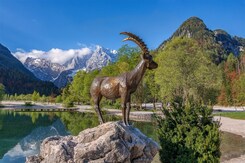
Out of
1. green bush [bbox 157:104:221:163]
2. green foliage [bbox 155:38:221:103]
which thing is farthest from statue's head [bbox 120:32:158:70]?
green foliage [bbox 155:38:221:103]

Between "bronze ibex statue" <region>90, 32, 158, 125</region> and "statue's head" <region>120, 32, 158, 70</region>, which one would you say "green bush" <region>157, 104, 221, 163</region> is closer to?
"bronze ibex statue" <region>90, 32, 158, 125</region>

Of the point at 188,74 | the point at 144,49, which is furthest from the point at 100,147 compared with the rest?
the point at 188,74

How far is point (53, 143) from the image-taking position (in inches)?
270

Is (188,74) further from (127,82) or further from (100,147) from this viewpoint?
(100,147)

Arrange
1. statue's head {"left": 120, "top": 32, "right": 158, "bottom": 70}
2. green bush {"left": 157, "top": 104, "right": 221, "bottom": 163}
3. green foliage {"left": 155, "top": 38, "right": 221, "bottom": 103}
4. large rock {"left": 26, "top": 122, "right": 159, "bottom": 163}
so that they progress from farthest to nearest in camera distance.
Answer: green foliage {"left": 155, "top": 38, "right": 221, "bottom": 103}, statue's head {"left": 120, "top": 32, "right": 158, "bottom": 70}, green bush {"left": 157, "top": 104, "right": 221, "bottom": 163}, large rock {"left": 26, "top": 122, "right": 159, "bottom": 163}

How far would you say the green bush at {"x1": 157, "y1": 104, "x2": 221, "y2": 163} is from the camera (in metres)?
7.27

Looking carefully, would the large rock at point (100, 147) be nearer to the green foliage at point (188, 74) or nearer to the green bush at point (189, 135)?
the green bush at point (189, 135)

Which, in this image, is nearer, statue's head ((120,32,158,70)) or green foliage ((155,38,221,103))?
statue's head ((120,32,158,70))

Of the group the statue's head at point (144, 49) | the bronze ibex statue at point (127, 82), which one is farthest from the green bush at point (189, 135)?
the statue's head at point (144, 49)

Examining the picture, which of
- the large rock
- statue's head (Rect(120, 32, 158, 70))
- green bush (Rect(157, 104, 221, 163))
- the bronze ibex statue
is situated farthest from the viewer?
the bronze ibex statue

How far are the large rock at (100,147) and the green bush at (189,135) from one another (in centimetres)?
69

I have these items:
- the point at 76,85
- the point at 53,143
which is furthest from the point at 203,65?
the point at 76,85

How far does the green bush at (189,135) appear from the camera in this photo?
23.8 ft

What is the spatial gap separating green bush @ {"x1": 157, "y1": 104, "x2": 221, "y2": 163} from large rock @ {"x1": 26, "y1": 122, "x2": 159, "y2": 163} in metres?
0.69
